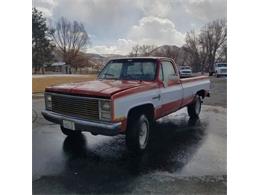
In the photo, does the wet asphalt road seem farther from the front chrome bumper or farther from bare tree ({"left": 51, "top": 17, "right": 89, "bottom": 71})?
bare tree ({"left": 51, "top": 17, "right": 89, "bottom": 71})

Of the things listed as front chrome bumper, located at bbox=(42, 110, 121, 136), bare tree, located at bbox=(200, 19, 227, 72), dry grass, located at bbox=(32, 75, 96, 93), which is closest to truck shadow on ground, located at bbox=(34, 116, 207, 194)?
front chrome bumper, located at bbox=(42, 110, 121, 136)

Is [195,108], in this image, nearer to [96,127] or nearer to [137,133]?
[137,133]

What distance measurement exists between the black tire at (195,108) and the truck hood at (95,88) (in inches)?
72.5

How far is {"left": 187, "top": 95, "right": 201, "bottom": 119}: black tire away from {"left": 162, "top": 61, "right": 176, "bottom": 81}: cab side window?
1120 mm

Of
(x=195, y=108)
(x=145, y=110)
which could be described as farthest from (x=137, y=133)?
(x=195, y=108)

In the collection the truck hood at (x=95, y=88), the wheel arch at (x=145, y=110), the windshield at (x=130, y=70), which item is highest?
the windshield at (x=130, y=70)

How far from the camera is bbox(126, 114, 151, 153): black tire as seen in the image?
317 centimetres

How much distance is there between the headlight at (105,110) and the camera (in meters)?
2.81

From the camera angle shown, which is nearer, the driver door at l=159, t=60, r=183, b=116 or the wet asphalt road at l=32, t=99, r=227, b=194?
the wet asphalt road at l=32, t=99, r=227, b=194

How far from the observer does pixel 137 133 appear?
3189mm

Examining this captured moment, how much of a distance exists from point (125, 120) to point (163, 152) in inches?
30.3

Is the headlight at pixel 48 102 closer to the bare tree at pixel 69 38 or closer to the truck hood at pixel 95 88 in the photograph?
the truck hood at pixel 95 88

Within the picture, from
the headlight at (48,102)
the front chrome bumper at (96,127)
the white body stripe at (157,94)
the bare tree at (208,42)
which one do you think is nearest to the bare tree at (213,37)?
the bare tree at (208,42)

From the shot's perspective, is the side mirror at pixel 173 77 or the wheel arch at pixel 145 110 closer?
the wheel arch at pixel 145 110
